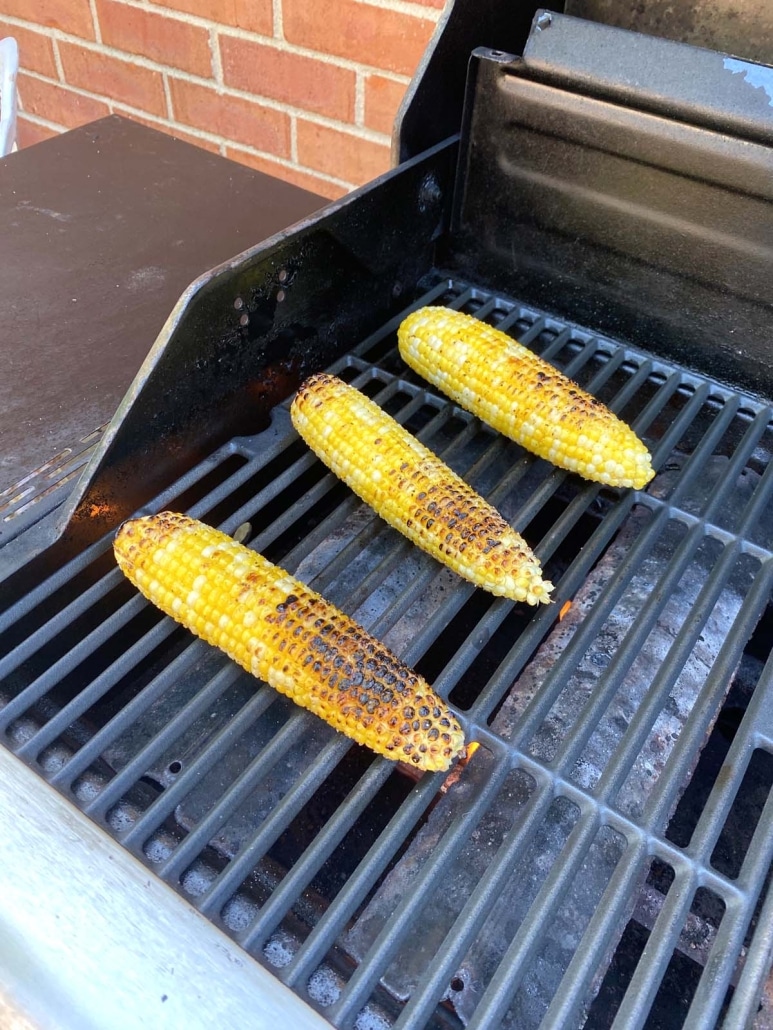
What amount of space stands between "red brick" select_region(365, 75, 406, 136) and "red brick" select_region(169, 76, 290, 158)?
1.48 feet

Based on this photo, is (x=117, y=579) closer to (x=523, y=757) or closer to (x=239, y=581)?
(x=239, y=581)

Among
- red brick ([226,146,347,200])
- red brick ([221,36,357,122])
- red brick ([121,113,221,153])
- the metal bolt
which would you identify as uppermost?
the metal bolt

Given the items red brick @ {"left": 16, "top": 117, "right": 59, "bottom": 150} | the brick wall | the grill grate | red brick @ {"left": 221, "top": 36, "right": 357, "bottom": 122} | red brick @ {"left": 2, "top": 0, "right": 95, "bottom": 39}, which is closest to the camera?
the grill grate

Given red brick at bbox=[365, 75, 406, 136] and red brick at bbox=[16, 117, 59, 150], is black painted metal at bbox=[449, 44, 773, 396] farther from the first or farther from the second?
red brick at bbox=[16, 117, 59, 150]

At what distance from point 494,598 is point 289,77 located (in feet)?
8.29

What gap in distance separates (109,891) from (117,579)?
57 centimetres

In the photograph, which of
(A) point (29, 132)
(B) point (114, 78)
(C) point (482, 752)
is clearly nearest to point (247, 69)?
(B) point (114, 78)

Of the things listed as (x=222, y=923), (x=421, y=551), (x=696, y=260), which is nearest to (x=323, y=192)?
(x=696, y=260)

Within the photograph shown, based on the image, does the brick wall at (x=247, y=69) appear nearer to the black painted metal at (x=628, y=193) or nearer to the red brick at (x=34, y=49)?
the red brick at (x=34, y=49)

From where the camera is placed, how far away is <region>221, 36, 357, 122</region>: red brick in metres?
2.98

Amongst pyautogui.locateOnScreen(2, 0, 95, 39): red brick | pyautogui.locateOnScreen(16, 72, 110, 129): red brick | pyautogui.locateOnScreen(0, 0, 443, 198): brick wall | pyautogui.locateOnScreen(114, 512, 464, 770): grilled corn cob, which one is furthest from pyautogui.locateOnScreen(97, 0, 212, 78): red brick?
pyautogui.locateOnScreen(114, 512, 464, 770): grilled corn cob

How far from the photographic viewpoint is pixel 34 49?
390cm

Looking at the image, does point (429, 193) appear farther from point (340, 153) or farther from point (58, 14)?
point (58, 14)

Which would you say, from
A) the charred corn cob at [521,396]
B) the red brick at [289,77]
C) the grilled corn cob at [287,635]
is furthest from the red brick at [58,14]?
the grilled corn cob at [287,635]
